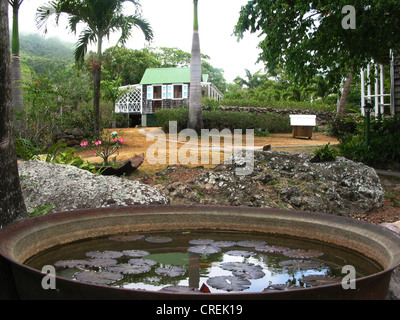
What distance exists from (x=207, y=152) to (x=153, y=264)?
322 inches

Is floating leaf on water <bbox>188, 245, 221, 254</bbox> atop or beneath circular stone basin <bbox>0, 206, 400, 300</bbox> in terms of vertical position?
beneath

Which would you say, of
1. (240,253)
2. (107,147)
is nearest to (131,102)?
(107,147)

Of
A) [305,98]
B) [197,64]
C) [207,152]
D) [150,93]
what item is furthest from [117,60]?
[207,152]

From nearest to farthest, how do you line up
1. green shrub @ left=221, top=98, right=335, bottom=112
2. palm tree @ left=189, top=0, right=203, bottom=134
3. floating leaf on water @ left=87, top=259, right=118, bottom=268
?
floating leaf on water @ left=87, top=259, right=118, bottom=268, palm tree @ left=189, top=0, right=203, bottom=134, green shrub @ left=221, top=98, right=335, bottom=112

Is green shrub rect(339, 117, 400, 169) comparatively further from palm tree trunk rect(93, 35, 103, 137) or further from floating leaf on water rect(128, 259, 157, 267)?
palm tree trunk rect(93, 35, 103, 137)

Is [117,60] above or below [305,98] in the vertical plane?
above

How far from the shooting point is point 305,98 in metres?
29.1

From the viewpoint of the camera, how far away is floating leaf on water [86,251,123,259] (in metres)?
1.76

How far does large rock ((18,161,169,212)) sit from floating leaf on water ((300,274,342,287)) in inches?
94.2

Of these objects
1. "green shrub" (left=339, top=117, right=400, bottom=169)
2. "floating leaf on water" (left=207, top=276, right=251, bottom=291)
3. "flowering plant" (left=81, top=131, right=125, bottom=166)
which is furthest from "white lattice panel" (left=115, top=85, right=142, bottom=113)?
"floating leaf on water" (left=207, top=276, right=251, bottom=291)

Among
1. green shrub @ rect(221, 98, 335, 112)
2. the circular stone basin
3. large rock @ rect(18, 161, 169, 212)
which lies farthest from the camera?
green shrub @ rect(221, 98, 335, 112)

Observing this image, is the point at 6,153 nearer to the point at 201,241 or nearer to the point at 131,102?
the point at 201,241

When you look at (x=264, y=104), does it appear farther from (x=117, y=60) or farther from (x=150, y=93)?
(x=117, y=60)
